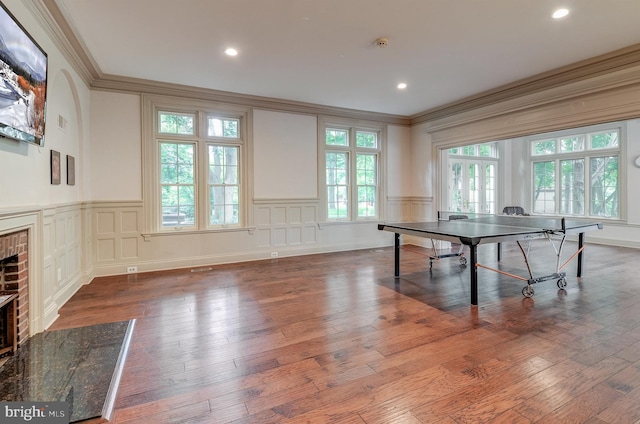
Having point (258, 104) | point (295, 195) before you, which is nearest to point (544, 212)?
point (295, 195)

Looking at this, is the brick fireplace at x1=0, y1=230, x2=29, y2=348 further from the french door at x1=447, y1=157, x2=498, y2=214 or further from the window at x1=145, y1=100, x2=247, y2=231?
the french door at x1=447, y1=157, x2=498, y2=214

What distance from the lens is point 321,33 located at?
342 centimetres

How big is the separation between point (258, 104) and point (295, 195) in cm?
176

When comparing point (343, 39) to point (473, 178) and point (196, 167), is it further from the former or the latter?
point (473, 178)

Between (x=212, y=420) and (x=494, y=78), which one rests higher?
(x=494, y=78)

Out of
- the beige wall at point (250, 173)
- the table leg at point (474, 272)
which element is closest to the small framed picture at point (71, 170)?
the beige wall at point (250, 173)

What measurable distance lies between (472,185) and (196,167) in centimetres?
721

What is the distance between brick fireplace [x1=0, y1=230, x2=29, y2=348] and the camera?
2.40m

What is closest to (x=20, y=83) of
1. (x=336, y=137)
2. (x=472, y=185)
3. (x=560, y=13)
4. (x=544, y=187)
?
(x=560, y=13)

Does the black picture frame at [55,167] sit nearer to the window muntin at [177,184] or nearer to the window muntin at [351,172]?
the window muntin at [177,184]

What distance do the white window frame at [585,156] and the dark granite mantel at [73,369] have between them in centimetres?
938

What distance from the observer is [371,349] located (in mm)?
2455

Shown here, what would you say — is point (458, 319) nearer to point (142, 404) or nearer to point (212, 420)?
point (212, 420)

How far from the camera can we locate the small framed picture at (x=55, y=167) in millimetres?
3188
